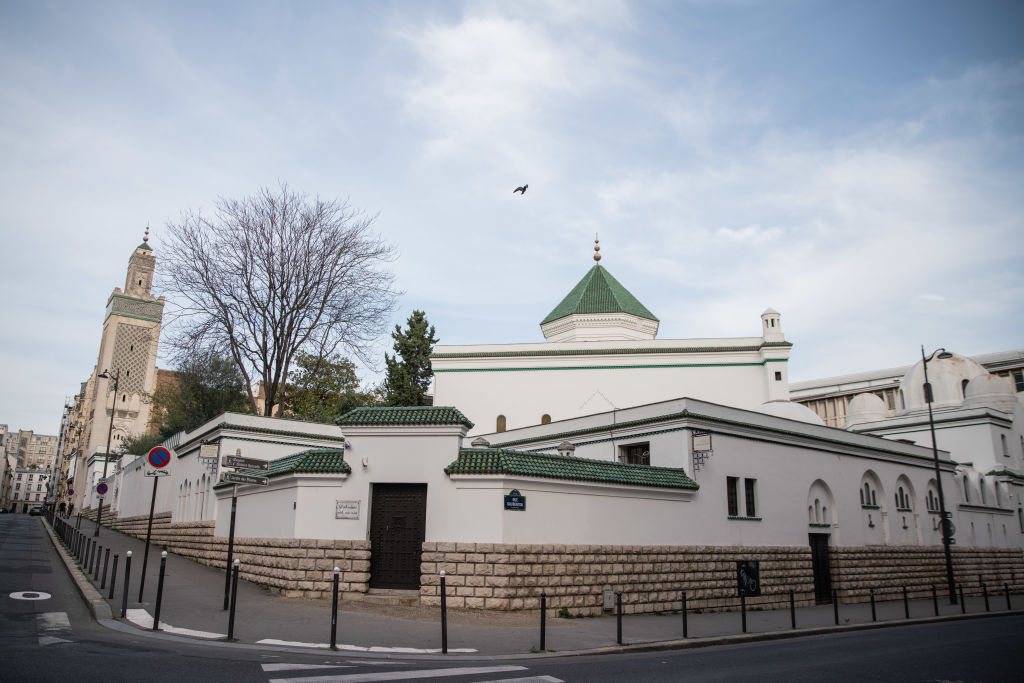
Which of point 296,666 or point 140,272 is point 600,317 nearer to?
point 296,666

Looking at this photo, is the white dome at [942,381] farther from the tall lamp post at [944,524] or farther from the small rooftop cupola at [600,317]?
the small rooftop cupola at [600,317]

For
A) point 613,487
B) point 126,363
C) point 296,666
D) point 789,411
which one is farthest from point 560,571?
point 126,363

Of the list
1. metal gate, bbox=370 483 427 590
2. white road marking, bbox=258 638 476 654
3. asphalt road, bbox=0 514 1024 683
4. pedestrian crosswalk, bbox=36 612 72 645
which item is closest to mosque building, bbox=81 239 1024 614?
metal gate, bbox=370 483 427 590

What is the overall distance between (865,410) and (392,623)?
3426 cm

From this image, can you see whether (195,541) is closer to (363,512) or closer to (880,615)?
(363,512)

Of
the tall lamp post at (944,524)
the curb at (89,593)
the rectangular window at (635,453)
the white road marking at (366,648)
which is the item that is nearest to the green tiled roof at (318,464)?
the curb at (89,593)

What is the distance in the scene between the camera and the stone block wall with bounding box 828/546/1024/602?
2198cm

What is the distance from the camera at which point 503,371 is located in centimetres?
3403

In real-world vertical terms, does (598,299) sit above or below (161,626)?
above

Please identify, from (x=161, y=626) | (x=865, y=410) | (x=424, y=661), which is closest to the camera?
(x=424, y=661)

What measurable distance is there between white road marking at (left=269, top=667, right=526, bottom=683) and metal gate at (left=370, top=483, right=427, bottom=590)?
20.1 ft

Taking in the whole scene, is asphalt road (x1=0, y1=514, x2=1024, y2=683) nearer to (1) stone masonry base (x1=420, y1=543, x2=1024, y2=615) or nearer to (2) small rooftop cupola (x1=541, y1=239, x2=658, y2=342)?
(1) stone masonry base (x1=420, y1=543, x2=1024, y2=615)

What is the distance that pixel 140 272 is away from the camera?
292ft

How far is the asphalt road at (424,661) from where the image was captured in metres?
7.29
